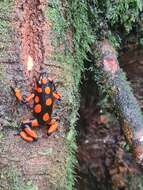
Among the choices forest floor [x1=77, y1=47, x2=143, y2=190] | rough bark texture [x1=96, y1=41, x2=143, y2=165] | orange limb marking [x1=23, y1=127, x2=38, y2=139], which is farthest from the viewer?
forest floor [x1=77, y1=47, x2=143, y2=190]

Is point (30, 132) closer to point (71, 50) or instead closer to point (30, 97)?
point (30, 97)

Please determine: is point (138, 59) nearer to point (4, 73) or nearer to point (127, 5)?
point (127, 5)

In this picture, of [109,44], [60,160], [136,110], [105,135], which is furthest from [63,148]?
[105,135]

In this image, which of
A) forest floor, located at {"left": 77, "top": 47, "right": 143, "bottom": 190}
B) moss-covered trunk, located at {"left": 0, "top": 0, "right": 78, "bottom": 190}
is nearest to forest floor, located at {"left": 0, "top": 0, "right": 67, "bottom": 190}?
moss-covered trunk, located at {"left": 0, "top": 0, "right": 78, "bottom": 190}

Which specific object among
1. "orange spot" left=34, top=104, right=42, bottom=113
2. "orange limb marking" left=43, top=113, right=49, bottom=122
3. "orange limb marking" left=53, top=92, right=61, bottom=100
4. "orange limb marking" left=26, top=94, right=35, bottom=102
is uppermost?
"orange limb marking" left=53, top=92, right=61, bottom=100

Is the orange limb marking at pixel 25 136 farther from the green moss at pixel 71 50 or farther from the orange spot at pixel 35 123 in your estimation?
the green moss at pixel 71 50

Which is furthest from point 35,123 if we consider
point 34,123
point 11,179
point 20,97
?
point 11,179

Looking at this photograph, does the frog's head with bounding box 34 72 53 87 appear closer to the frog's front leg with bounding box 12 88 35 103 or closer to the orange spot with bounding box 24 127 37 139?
the frog's front leg with bounding box 12 88 35 103

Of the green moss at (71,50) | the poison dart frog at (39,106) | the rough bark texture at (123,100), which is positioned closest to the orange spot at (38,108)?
the poison dart frog at (39,106)
